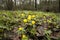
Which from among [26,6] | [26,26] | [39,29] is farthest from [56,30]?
[26,6]

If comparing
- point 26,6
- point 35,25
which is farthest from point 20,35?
point 26,6

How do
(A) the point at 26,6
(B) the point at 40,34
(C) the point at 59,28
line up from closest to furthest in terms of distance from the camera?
(B) the point at 40,34 < (C) the point at 59,28 < (A) the point at 26,6

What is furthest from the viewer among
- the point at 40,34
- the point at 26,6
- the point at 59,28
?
the point at 26,6

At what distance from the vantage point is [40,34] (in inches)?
116

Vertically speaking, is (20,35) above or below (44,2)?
below

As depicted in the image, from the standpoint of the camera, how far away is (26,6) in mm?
6012

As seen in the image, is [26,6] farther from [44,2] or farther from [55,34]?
[55,34]

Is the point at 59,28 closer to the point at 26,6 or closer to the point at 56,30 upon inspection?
the point at 56,30

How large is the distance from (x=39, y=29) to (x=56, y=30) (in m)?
0.33

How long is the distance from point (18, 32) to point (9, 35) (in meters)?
0.23

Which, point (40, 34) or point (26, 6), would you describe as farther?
point (26, 6)

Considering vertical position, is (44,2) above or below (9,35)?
above

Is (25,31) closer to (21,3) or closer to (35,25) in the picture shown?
(35,25)

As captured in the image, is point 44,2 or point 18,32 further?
point 44,2
